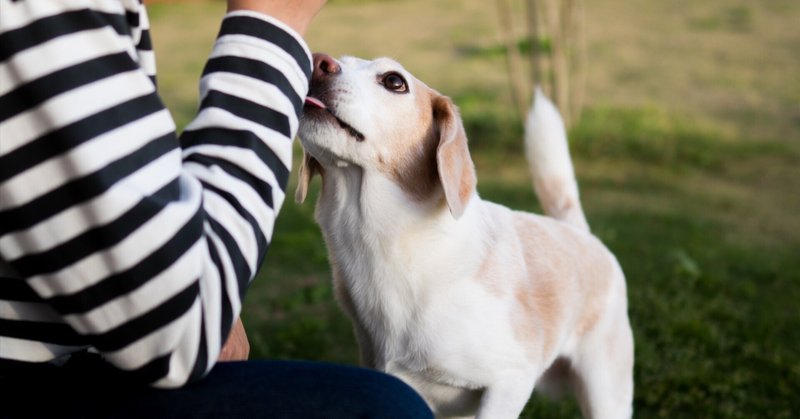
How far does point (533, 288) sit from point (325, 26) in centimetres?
909

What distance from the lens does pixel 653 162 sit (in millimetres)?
6453

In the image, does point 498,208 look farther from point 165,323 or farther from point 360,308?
point 165,323

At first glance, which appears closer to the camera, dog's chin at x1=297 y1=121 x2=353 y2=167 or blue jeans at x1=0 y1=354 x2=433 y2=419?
blue jeans at x1=0 y1=354 x2=433 y2=419

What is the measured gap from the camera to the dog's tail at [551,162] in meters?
2.80

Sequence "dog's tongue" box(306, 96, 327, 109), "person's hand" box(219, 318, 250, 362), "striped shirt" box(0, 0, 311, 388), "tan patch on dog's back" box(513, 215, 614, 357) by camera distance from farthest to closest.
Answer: "tan patch on dog's back" box(513, 215, 614, 357)
"dog's tongue" box(306, 96, 327, 109)
"person's hand" box(219, 318, 250, 362)
"striped shirt" box(0, 0, 311, 388)

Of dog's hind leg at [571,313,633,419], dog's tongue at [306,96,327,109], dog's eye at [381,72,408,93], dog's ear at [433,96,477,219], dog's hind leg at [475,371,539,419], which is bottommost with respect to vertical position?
dog's hind leg at [571,313,633,419]

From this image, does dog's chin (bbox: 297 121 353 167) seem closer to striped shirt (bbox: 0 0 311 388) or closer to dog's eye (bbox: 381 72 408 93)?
dog's eye (bbox: 381 72 408 93)

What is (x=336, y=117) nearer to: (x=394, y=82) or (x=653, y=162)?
(x=394, y=82)

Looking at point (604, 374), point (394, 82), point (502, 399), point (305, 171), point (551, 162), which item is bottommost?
point (604, 374)

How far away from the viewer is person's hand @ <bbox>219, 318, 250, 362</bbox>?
1640 millimetres

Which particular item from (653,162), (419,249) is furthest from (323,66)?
(653,162)

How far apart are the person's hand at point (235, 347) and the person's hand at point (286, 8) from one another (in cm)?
58

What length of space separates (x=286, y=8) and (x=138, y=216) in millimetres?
399

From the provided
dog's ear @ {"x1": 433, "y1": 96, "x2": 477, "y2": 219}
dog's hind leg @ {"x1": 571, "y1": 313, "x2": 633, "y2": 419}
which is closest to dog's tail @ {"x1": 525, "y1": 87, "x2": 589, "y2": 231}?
dog's hind leg @ {"x1": 571, "y1": 313, "x2": 633, "y2": 419}
